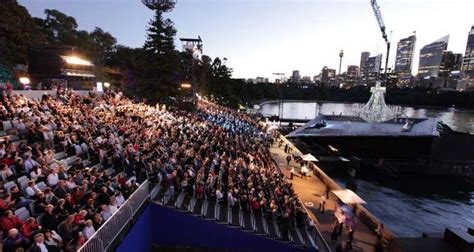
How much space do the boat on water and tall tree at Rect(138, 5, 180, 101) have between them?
20163 mm

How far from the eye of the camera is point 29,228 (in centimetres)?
708

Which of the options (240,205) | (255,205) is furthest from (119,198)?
(255,205)

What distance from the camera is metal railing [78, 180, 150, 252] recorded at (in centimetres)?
780

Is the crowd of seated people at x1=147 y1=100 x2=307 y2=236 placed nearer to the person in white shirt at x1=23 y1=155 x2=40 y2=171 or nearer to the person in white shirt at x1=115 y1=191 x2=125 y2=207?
the person in white shirt at x1=115 y1=191 x2=125 y2=207

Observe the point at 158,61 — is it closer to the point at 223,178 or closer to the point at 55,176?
the point at 223,178

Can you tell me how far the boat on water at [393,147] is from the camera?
140ft

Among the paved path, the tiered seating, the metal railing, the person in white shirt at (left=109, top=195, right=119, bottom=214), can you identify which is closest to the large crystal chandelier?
the paved path

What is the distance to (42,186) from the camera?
9.67m

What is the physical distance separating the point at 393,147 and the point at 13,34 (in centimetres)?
4941

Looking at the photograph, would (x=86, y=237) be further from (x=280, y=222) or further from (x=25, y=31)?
(x=25, y=31)

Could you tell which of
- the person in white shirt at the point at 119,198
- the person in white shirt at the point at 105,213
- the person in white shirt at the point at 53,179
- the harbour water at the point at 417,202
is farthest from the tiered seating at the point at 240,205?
the harbour water at the point at 417,202

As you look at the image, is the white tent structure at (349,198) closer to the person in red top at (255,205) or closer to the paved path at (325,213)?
the paved path at (325,213)

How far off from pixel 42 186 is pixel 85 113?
1062cm

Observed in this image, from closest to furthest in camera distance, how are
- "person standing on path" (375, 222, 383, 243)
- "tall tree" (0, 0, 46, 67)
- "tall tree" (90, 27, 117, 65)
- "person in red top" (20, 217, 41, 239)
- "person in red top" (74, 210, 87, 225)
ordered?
"person in red top" (20, 217, 41, 239) → "person in red top" (74, 210, 87, 225) → "person standing on path" (375, 222, 383, 243) → "tall tree" (0, 0, 46, 67) → "tall tree" (90, 27, 117, 65)
